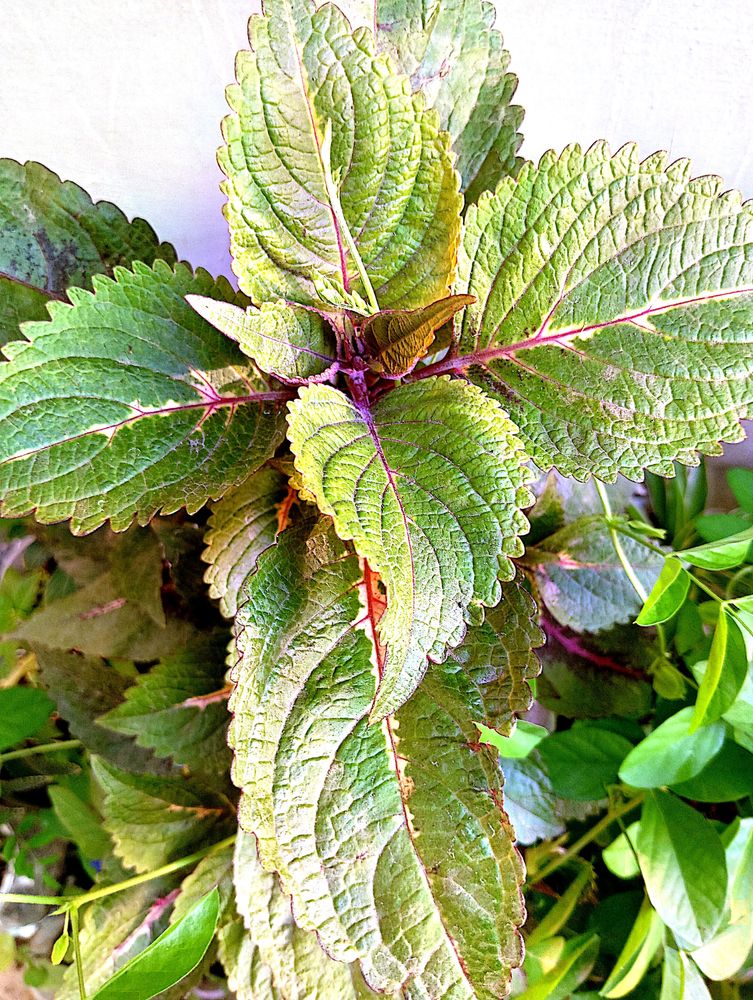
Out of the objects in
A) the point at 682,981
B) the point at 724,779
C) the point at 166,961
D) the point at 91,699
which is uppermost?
the point at 91,699

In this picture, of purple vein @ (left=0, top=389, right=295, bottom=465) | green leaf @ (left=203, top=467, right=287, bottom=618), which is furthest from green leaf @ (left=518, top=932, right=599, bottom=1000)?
purple vein @ (left=0, top=389, right=295, bottom=465)

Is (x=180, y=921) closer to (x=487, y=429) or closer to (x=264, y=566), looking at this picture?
(x=264, y=566)

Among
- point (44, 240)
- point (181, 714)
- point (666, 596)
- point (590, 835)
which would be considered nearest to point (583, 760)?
point (590, 835)

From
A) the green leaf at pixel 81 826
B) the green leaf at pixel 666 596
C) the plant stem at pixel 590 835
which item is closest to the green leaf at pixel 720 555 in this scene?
the green leaf at pixel 666 596

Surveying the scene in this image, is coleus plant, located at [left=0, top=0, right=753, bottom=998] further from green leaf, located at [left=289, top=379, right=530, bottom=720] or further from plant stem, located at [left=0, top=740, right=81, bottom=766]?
plant stem, located at [left=0, top=740, right=81, bottom=766]

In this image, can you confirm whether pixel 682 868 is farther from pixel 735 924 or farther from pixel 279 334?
pixel 279 334

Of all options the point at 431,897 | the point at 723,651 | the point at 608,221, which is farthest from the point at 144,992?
the point at 608,221
